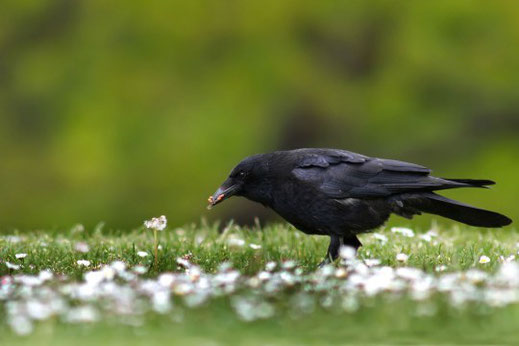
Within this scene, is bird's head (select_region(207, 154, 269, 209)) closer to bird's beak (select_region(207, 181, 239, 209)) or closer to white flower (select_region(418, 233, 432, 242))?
bird's beak (select_region(207, 181, 239, 209))

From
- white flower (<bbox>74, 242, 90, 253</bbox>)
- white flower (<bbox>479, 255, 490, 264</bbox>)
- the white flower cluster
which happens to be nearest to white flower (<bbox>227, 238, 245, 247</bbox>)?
white flower (<bbox>74, 242, 90, 253</bbox>)

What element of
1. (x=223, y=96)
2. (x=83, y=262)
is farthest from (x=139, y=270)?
(x=223, y=96)

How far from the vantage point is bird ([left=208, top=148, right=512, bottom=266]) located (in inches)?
220

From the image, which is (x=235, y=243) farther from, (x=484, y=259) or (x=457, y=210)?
(x=484, y=259)

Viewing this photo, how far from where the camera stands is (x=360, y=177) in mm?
5664

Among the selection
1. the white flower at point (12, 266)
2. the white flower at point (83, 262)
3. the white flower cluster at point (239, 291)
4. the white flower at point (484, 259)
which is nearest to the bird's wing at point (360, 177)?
the white flower at point (484, 259)

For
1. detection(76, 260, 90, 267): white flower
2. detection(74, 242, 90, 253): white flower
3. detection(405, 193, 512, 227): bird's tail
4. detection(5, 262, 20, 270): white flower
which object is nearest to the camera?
detection(5, 262, 20, 270): white flower

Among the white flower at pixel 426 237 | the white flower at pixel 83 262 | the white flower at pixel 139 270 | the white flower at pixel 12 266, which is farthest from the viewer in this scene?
the white flower at pixel 426 237

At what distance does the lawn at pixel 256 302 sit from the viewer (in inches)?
139

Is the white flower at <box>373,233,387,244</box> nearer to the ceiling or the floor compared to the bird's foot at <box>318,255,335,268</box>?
nearer to the ceiling

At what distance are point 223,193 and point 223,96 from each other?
19.2 ft

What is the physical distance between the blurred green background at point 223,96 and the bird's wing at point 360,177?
18.1 ft

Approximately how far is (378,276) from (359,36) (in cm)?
863

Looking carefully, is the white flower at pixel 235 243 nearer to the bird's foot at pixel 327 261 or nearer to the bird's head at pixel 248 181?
the bird's head at pixel 248 181
